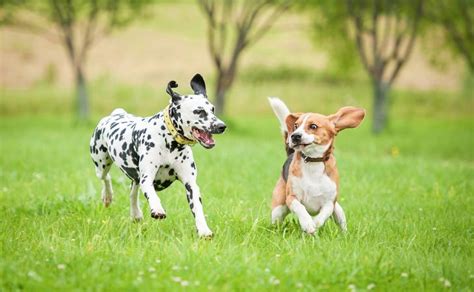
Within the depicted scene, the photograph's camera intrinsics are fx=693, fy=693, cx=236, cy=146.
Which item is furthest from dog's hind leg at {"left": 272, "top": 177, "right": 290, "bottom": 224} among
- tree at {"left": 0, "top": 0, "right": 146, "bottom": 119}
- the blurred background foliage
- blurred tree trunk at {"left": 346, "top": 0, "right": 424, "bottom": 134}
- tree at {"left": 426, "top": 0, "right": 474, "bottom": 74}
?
tree at {"left": 0, "top": 0, "right": 146, "bottom": 119}

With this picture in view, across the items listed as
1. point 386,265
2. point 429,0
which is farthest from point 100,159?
point 429,0

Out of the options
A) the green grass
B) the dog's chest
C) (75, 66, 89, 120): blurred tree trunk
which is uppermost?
(75, 66, 89, 120): blurred tree trunk

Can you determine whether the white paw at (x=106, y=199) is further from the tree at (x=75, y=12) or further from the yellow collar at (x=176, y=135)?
the tree at (x=75, y=12)

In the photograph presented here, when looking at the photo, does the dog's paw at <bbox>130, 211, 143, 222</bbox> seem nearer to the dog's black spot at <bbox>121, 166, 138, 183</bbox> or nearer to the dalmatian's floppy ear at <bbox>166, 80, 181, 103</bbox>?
the dog's black spot at <bbox>121, 166, 138, 183</bbox>

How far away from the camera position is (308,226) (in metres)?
6.73

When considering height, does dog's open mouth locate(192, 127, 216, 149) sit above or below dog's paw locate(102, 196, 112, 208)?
above

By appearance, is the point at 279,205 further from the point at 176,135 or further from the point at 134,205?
the point at 134,205

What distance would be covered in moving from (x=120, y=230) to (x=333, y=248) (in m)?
2.11

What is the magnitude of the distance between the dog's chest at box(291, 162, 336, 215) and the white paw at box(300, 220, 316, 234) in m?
0.26

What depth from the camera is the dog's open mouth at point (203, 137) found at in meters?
6.42

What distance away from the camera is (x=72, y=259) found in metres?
5.74

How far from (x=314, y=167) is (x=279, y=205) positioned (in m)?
0.67

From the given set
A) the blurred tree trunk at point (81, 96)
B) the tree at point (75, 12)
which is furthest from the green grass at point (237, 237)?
the tree at point (75, 12)

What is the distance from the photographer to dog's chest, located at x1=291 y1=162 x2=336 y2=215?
270 inches
